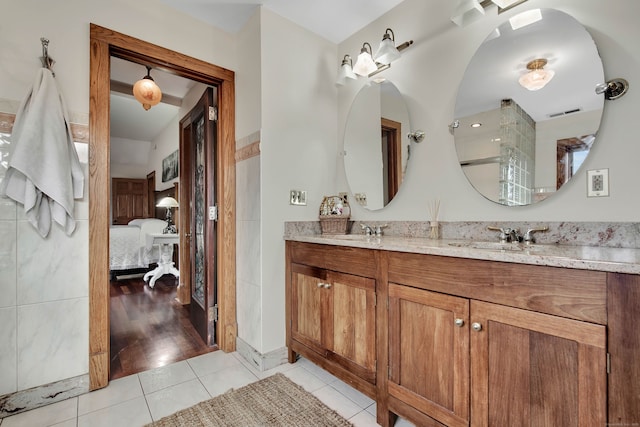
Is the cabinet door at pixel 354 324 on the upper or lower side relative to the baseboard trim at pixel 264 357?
upper

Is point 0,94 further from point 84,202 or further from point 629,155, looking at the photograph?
point 629,155

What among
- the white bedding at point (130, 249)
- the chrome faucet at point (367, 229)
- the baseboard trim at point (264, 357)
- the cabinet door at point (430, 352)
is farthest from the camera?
the white bedding at point (130, 249)

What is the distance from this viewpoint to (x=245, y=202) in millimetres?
2209

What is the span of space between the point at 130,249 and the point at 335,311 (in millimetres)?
4773

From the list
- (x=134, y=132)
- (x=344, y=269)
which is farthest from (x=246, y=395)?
(x=134, y=132)

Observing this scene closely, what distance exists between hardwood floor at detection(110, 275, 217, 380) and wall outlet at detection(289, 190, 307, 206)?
1361 mm

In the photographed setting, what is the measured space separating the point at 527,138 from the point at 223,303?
7.59ft

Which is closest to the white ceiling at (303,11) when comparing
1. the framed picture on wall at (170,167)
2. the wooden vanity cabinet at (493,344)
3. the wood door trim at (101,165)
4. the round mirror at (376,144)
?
the wood door trim at (101,165)

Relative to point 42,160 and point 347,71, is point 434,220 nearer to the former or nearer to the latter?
point 347,71

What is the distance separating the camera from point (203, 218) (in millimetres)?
2656

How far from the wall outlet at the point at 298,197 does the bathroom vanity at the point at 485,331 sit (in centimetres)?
55

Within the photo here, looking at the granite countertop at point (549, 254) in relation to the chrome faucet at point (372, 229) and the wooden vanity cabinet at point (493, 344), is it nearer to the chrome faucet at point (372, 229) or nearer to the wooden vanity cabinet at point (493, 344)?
the wooden vanity cabinet at point (493, 344)

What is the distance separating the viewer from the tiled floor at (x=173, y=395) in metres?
1.51

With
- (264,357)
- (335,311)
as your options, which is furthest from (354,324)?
(264,357)
